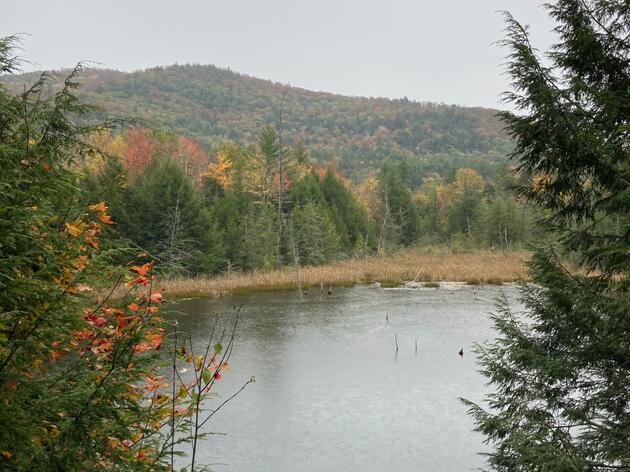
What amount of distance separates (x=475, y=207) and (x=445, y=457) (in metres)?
47.2

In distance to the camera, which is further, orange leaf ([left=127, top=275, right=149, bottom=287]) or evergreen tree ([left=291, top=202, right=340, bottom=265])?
evergreen tree ([left=291, top=202, right=340, bottom=265])

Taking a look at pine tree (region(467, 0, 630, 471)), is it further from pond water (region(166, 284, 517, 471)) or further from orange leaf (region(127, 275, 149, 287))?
orange leaf (region(127, 275, 149, 287))

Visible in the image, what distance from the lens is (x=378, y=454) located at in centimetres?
923

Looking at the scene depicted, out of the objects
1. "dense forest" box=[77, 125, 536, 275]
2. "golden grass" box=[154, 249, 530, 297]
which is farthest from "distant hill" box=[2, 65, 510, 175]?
"golden grass" box=[154, 249, 530, 297]

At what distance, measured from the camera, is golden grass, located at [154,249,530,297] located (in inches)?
1030

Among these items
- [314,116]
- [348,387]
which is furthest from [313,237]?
[314,116]

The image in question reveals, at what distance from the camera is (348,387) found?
1276cm

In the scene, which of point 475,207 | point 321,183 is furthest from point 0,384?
point 475,207

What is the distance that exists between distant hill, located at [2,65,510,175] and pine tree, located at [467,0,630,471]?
105128 millimetres

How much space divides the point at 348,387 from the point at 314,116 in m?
139

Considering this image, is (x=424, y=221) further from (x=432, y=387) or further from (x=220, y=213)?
(x=432, y=387)

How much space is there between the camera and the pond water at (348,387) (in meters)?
9.20

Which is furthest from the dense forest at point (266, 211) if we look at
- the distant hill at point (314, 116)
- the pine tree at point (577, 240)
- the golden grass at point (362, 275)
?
the distant hill at point (314, 116)

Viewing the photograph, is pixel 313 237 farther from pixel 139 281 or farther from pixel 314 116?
pixel 314 116
